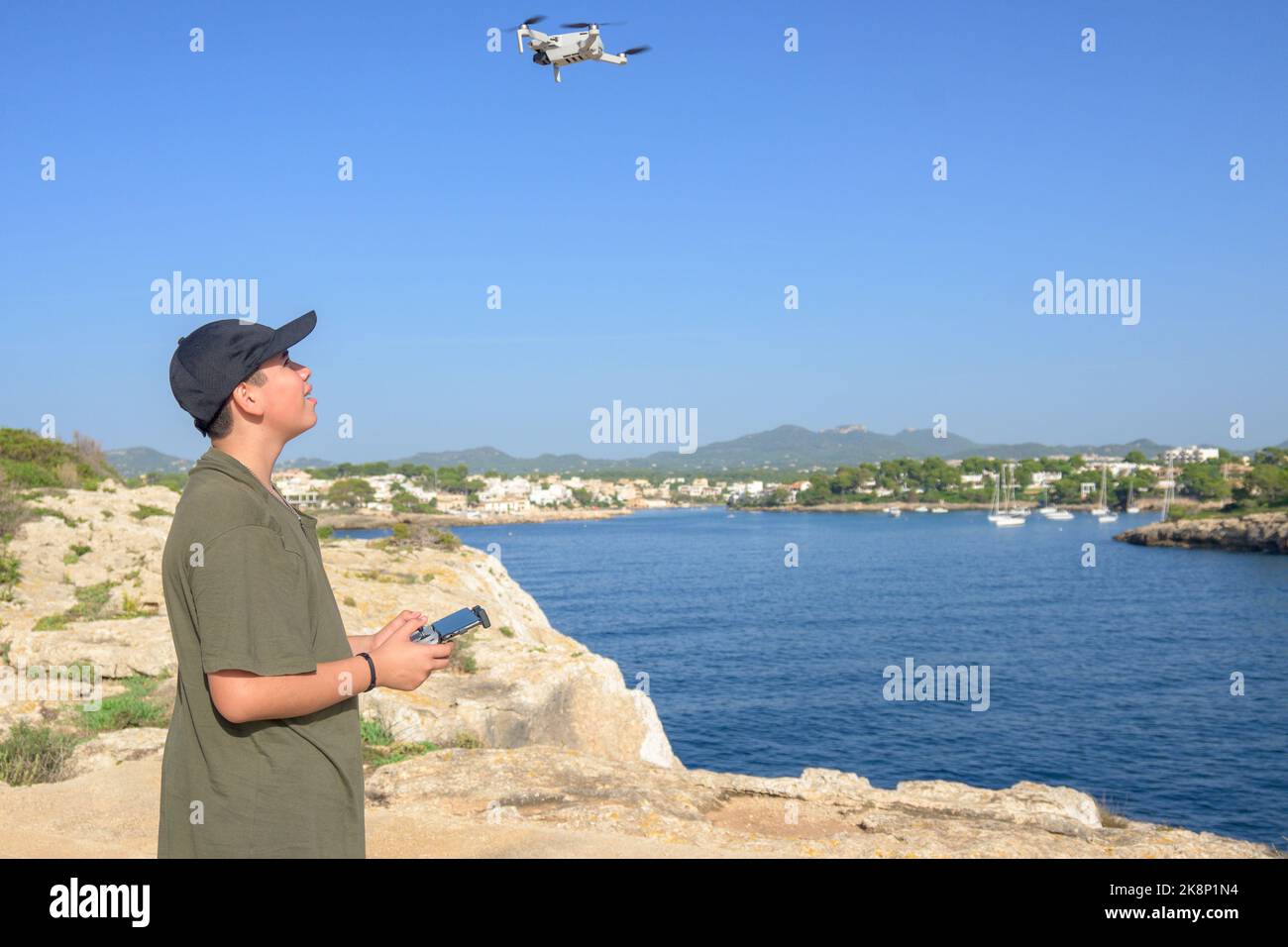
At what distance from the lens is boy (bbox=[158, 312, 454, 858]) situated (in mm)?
2432

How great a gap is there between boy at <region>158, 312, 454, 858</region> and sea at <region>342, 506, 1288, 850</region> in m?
18.1

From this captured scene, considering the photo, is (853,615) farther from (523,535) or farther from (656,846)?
(523,535)

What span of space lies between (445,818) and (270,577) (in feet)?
16.3

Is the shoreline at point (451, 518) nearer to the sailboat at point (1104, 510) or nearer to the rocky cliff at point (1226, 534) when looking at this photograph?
the rocky cliff at point (1226, 534)

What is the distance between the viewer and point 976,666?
38719mm

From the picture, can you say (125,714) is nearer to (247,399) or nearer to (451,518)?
(247,399)

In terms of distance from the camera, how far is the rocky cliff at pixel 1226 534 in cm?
8656

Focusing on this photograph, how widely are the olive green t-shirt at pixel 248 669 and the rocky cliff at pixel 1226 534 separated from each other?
98.6 metres

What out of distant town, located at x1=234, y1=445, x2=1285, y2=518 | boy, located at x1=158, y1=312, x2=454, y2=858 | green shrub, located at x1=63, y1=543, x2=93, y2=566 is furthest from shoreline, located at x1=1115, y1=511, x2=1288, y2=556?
boy, located at x1=158, y1=312, x2=454, y2=858

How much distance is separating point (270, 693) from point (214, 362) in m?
0.89

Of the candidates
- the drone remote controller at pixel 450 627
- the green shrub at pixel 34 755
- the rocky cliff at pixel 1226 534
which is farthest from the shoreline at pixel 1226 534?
the drone remote controller at pixel 450 627

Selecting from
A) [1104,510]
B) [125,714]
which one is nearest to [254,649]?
[125,714]

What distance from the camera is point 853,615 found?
53469 millimetres
